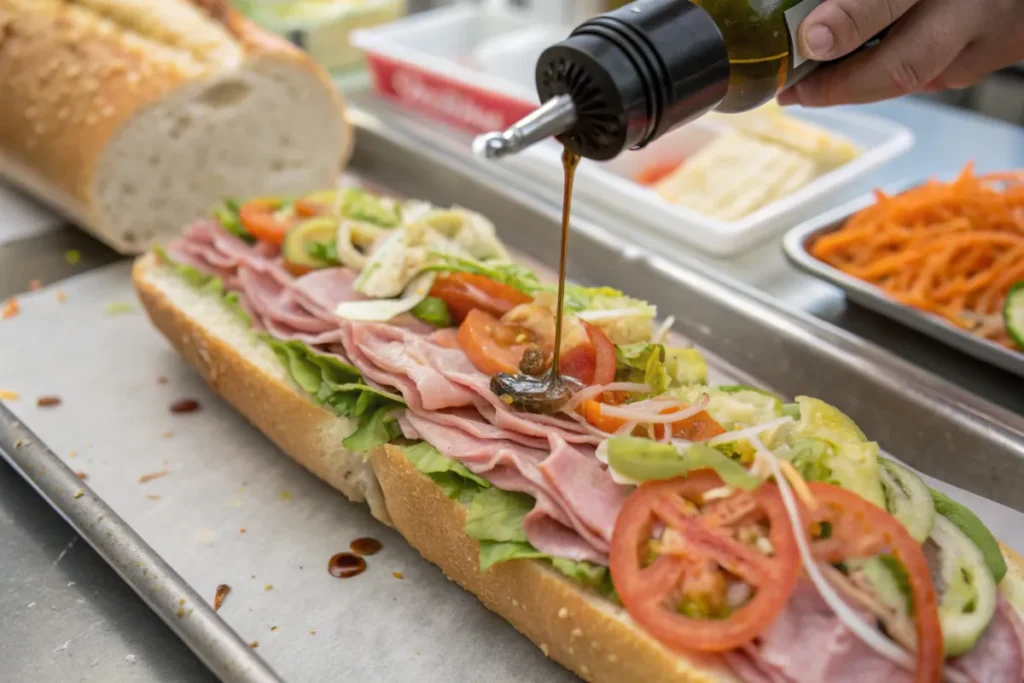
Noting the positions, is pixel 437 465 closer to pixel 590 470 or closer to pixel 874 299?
pixel 590 470

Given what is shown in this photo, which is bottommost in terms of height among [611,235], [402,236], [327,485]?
[327,485]

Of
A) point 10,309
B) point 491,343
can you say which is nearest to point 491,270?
point 491,343

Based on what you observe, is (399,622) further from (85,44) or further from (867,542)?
(85,44)

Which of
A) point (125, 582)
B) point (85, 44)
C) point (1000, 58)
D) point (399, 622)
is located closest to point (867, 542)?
point (399, 622)

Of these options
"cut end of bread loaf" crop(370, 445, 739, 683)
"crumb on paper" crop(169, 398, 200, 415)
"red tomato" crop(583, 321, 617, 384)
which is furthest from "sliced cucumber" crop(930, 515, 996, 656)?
"crumb on paper" crop(169, 398, 200, 415)

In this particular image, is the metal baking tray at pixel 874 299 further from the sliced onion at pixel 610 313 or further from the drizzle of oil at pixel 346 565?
the drizzle of oil at pixel 346 565

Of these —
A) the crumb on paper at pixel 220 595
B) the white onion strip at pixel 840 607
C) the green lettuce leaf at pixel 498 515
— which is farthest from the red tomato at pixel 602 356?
the crumb on paper at pixel 220 595
